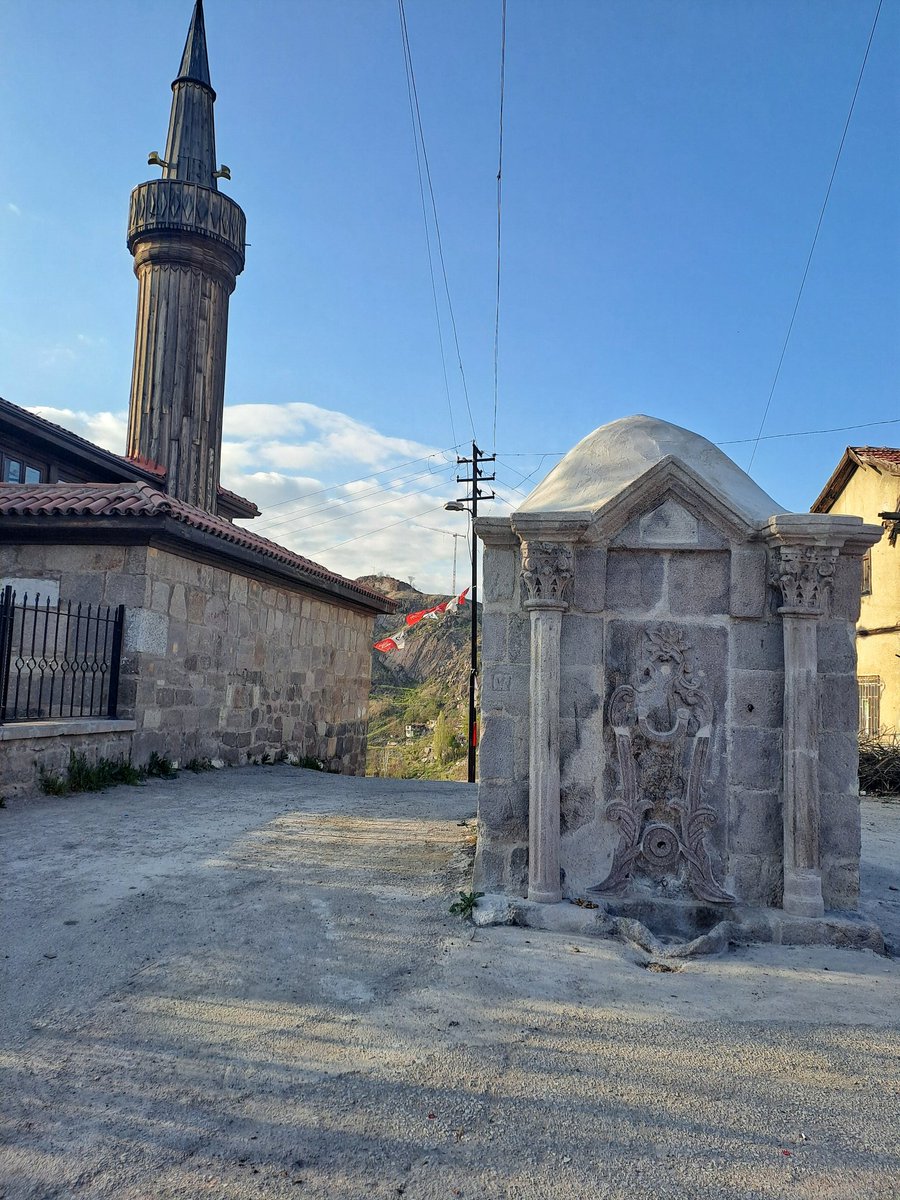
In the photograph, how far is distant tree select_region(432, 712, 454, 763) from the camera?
24.5 metres

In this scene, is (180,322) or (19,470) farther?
(180,322)

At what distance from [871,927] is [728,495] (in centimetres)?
232

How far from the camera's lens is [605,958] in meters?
3.65

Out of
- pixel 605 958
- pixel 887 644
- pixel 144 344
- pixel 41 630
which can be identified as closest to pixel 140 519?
pixel 41 630

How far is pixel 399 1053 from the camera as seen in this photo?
2.73 m

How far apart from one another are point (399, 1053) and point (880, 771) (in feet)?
43.0

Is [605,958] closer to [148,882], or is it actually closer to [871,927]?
[871,927]

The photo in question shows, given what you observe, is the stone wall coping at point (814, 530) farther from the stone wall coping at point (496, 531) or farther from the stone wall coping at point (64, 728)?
the stone wall coping at point (64, 728)

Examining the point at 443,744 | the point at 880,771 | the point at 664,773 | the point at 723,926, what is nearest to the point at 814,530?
the point at 664,773

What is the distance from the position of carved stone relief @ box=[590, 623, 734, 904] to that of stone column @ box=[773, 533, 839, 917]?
0.39m

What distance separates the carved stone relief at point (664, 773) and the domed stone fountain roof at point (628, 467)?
916 mm

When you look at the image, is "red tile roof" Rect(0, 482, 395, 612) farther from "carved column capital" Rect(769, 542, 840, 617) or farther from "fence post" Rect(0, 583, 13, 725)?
"carved column capital" Rect(769, 542, 840, 617)

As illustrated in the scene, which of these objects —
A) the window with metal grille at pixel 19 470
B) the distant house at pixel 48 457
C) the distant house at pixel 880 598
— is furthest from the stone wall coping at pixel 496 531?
the distant house at pixel 880 598

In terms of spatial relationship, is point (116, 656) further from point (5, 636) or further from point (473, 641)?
point (473, 641)
